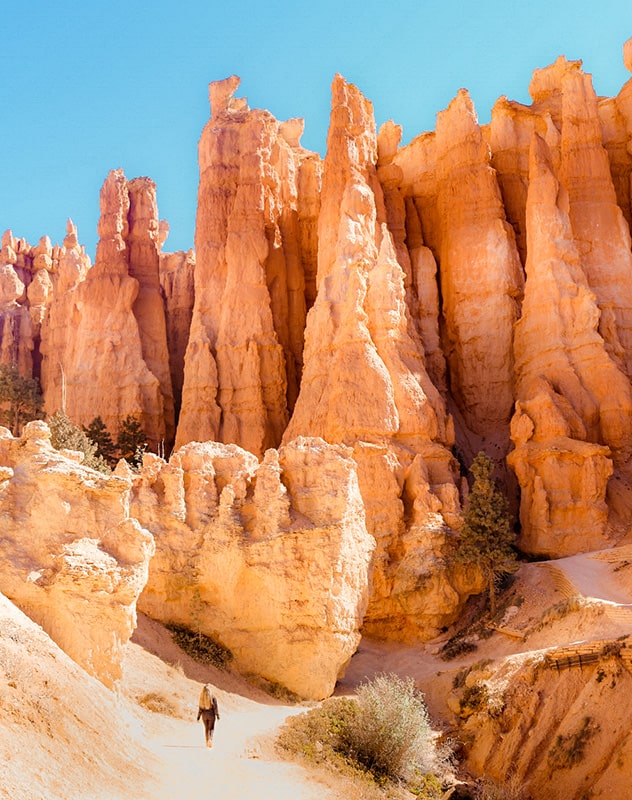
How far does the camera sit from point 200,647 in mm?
17188

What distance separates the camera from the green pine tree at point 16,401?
44875 mm

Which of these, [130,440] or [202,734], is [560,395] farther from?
[202,734]

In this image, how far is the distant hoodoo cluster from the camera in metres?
18.3

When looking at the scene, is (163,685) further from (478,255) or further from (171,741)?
(478,255)

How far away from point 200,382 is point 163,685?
25.6 m

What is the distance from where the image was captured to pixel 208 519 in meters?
18.7

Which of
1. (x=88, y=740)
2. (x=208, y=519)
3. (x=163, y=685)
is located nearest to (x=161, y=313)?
(x=208, y=519)

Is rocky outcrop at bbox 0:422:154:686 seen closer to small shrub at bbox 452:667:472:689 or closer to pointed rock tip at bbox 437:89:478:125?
small shrub at bbox 452:667:472:689

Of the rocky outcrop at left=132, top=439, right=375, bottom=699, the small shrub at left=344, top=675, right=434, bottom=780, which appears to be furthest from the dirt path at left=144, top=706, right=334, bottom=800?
the rocky outcrop at left=132, top=439, right=375, bottom=699

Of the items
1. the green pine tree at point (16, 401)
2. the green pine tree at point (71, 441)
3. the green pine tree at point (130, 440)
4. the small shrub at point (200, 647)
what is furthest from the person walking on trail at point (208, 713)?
the green pine tree at point (16, 401)

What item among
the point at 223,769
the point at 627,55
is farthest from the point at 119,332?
the point at 223,769

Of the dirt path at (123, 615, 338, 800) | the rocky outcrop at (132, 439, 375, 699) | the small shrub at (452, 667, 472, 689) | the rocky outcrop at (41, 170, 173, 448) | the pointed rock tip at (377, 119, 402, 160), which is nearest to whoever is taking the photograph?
the dirt path at (123, 615, 338, 800)

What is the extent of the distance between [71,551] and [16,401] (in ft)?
117

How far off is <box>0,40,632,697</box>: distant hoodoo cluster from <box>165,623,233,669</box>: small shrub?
0.26 metres
